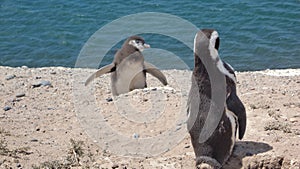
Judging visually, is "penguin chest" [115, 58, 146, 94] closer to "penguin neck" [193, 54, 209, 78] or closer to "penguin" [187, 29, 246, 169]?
"penguin" [187, 29, 246, 169]

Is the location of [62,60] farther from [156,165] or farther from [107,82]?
[156,165]

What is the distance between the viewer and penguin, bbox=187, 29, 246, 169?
17.2ft

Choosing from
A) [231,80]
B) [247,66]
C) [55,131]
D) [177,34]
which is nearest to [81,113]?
[55,131]

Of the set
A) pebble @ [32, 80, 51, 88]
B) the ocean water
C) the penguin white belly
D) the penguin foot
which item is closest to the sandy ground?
pebble @ [32, 80, 51, 88]

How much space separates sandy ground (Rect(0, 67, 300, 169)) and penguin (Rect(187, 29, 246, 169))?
0.19m

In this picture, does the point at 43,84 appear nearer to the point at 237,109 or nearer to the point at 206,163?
the point at 206,163

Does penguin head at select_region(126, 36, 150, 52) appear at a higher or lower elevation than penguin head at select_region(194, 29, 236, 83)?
lower

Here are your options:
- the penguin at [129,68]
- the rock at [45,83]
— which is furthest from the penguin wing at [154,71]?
the rock at [45,83]

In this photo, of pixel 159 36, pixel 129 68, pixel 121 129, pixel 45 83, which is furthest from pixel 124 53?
pixel 159 36

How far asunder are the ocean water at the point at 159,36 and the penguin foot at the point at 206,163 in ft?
25.6

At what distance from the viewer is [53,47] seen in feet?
49.1

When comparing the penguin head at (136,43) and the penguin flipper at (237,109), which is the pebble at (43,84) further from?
the penguin flipper at (237,109)

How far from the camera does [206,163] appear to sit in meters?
5.42

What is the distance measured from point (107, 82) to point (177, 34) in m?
4.58
